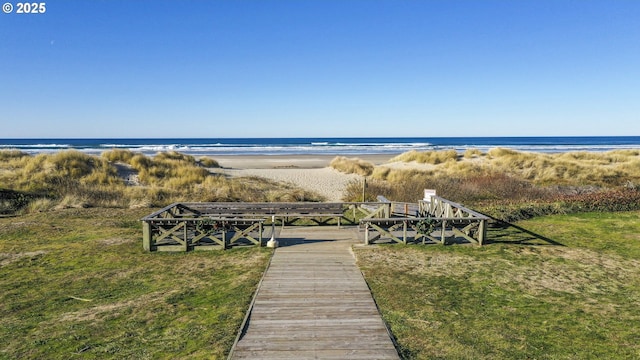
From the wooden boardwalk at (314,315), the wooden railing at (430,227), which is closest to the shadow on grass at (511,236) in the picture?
the wooden railing at (430,227)

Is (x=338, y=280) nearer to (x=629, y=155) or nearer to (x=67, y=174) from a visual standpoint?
(x=67, y=174)

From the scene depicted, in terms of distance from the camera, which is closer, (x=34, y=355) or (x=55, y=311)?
(x=34, y=355)

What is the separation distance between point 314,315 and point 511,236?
9791 mm

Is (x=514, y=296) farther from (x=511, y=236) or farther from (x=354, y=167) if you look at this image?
(x=354, y=167)

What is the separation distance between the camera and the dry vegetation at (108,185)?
20.7 meters

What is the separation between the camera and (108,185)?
2511 cm

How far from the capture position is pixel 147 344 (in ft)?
21.0

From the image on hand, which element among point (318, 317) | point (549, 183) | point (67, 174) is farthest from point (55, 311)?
point (549, 183)

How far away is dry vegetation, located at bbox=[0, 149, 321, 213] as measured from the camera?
20.7 meters

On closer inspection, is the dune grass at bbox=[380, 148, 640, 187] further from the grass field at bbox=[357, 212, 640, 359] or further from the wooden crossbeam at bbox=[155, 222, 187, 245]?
the wooden crossbeam at bbox=[155, 222, 187, 245]

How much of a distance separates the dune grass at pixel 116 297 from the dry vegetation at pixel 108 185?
21.7ft

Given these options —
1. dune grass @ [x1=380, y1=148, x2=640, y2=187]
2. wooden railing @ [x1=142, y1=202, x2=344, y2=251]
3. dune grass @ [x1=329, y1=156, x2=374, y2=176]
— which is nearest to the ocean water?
dune grass @ [x1=329, y1=156, x2=374, y2=176]

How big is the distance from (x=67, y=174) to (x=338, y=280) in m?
23.8

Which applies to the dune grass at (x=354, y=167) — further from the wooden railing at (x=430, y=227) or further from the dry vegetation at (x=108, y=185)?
the wooden railing at (x=430, y=227)
